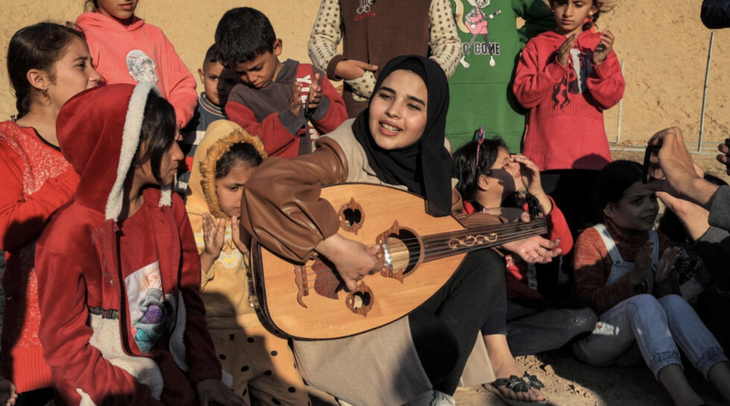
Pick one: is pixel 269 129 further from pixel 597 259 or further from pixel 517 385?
pixel 597 259

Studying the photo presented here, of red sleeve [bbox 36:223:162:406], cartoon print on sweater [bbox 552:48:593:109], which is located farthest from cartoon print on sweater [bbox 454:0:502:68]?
red sleeve [bbox 36:223:162:406]

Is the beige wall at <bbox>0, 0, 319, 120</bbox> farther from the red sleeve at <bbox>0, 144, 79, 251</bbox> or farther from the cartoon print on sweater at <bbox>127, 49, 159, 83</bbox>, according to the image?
the red sleeve at <bbox>0, 144, 79, 251</bbox>

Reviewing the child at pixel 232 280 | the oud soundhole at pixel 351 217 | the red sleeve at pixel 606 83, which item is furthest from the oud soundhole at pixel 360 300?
the red sleeve at pixel 606 83

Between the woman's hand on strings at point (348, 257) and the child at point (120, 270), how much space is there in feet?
2.07

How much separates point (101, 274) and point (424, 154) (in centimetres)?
152

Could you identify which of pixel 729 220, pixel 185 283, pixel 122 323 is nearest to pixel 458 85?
pixel 729 220

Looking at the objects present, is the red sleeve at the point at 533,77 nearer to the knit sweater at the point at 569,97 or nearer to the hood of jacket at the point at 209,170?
the knit sweater at the point at 569,97

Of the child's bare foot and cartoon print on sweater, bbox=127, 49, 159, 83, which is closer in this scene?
the child's bare foot

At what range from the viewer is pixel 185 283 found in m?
2.62

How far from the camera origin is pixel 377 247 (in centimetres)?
287

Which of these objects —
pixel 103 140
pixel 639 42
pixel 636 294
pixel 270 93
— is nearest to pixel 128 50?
pixel 270 93

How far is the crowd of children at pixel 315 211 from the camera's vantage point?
224 cm

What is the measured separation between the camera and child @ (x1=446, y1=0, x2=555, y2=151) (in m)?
4.75

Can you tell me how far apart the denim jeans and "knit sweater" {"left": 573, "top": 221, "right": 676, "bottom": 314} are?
0.43 feet
